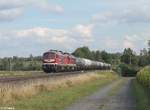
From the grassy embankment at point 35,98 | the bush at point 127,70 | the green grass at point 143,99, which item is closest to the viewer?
the green grass at point 143,99

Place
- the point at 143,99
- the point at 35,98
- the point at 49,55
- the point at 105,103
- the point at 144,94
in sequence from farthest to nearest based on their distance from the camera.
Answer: the point at 49,55 < the point at 144,94 < the point at 35,98 < the point at 143,99 < the point at 105,103

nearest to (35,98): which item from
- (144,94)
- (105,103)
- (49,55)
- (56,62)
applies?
(105,103)

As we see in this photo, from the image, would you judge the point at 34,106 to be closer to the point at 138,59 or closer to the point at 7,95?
the point at 7,95

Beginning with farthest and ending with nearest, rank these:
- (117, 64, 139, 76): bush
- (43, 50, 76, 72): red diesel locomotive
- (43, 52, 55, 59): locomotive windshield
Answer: (117, 64, 139, 76): bush < (43, 52, 55, 59): locomotive windshield < (43, 50, 76, 72): red diesel locomotive

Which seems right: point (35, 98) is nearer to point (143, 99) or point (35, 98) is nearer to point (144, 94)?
point (143, 99)

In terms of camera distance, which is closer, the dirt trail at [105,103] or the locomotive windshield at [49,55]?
the dirt trail at [105,103]

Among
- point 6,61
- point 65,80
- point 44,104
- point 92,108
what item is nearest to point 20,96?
point 44,104

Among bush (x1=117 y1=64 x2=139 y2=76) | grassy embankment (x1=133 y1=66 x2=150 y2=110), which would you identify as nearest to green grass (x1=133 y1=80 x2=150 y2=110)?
grassy embankment (x1=133 y1=66 x2=150 y2=110)

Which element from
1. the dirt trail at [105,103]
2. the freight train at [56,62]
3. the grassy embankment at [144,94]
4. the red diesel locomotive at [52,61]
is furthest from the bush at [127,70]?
the dirt trail at [105,103]

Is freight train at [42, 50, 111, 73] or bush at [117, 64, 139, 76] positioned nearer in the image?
freight train at [42, 50, 111, 73]

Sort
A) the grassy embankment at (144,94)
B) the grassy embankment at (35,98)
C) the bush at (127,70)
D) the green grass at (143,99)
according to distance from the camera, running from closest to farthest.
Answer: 1. the green grass at (143,99)
2. the grassy embankment at (144,94)
3. the grassy embankment at (35,98)
4. the bush at (127,70)

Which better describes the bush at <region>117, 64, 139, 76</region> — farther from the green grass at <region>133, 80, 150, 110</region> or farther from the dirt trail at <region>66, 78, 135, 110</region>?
the dirt trail at <region>66, 78, 135, 110</region>

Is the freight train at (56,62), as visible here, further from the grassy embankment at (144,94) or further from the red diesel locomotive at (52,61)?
the grassy embankment at (144,94)

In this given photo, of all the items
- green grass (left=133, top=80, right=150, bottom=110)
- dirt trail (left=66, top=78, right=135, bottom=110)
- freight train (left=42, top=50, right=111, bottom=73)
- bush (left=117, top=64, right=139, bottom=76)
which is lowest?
dirt trail (left=66, top=78, right=135, bottom=110)
